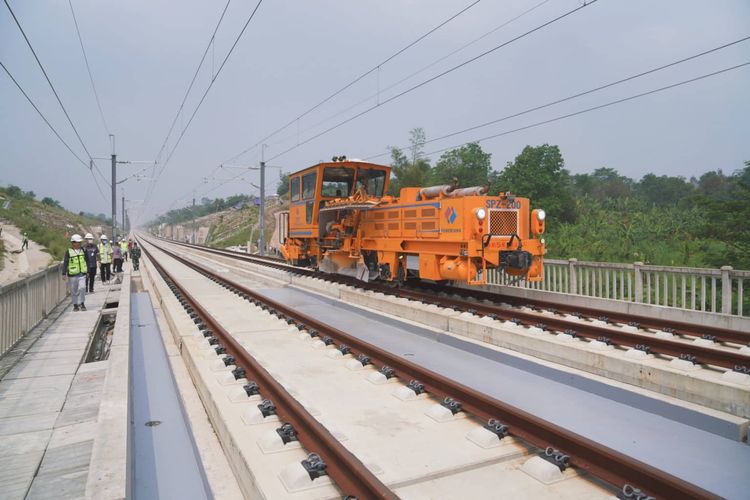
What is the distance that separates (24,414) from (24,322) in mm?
4158

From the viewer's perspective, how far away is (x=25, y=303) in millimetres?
8625

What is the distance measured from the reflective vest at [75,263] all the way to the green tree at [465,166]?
38.5m

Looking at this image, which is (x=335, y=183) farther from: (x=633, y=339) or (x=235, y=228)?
(x=235, y=228)

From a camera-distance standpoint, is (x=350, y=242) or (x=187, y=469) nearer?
(x=187, y=469)

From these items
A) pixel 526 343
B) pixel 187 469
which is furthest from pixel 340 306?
pixel 187 469

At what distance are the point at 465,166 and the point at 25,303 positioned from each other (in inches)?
1743

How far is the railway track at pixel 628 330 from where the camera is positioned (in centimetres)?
573

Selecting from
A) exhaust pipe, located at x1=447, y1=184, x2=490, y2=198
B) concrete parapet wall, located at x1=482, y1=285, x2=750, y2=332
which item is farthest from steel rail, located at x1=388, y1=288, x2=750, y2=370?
exhaust pipe, located at x1=447, y1=184, x2=490, y2=198

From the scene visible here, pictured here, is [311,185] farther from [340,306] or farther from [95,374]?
[95,374]

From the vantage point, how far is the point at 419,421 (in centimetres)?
448

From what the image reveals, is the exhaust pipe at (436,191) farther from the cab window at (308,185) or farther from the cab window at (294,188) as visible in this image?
the cab window at (294,188)

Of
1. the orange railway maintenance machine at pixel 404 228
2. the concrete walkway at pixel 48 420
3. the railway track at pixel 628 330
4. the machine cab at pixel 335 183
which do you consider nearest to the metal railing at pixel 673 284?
the orange railway maintenance machine at pixel 404 228

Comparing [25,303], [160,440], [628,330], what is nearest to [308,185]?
[25,303]

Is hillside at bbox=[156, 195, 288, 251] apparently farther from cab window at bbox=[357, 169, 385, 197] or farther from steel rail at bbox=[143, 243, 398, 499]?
steel rail at bbox=[143, 243, 398, 499]
